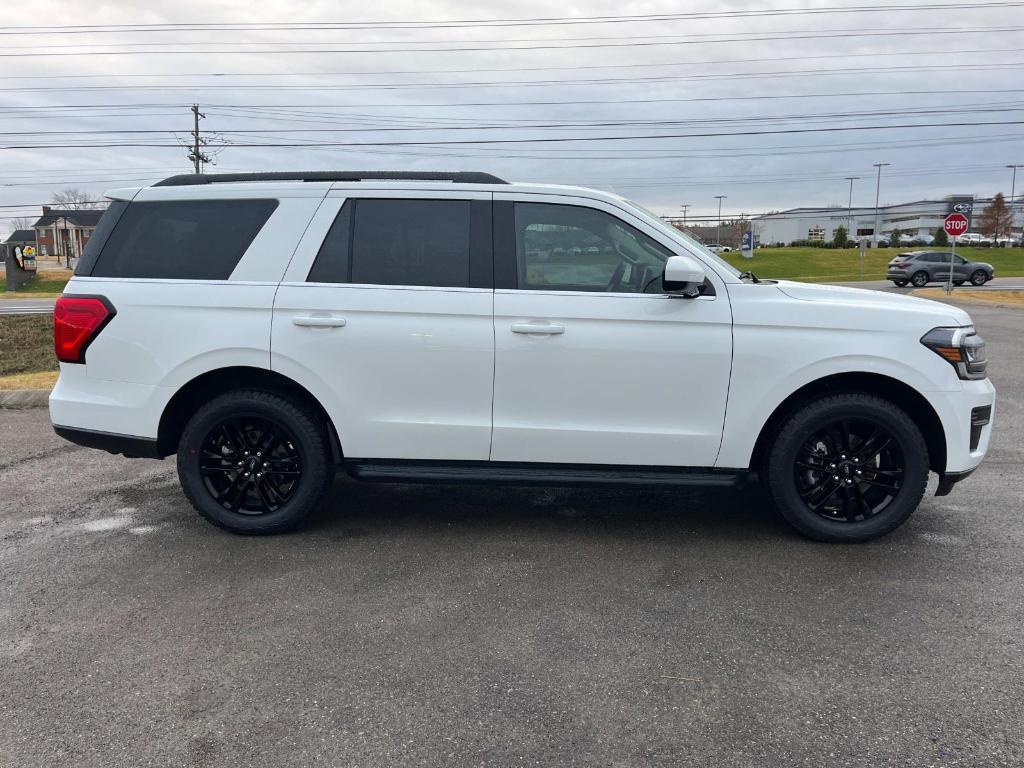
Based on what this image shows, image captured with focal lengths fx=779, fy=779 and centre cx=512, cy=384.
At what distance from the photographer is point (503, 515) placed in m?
4.92

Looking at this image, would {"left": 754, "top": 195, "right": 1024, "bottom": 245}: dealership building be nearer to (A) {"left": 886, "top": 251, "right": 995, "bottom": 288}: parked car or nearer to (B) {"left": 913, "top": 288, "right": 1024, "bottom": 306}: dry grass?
(A) {"left": 886, "top": 251, "right": 995, "bottom": 288}: parked car

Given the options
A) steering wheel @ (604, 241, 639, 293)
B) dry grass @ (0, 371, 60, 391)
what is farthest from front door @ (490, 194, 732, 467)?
dry grass @ (0, 371, 60, 391)

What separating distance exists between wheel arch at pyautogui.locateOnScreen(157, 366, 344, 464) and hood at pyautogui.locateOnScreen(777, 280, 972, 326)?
2.68 metres

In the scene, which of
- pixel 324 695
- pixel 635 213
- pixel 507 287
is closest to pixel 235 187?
pixel 507 287

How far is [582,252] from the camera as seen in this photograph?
4293 mm

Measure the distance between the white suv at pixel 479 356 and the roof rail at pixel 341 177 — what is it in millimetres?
19

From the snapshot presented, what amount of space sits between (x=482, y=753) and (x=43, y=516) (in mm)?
3669

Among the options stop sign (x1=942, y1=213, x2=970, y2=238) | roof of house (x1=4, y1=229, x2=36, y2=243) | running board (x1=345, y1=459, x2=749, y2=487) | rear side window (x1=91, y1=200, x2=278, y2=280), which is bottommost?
running board (x1=345, y1=459, x2=749, y2=487)

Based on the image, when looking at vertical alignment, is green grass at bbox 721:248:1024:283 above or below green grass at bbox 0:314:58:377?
above

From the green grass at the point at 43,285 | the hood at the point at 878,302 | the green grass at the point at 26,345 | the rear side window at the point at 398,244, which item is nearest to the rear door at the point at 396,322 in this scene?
the rear side window at the point at 398,244

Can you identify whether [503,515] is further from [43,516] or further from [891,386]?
[43,516]

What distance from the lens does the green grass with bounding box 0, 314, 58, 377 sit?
11.0 metres

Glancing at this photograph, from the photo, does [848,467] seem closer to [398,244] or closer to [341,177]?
[398,244]

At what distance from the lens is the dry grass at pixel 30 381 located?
8.46 metres
